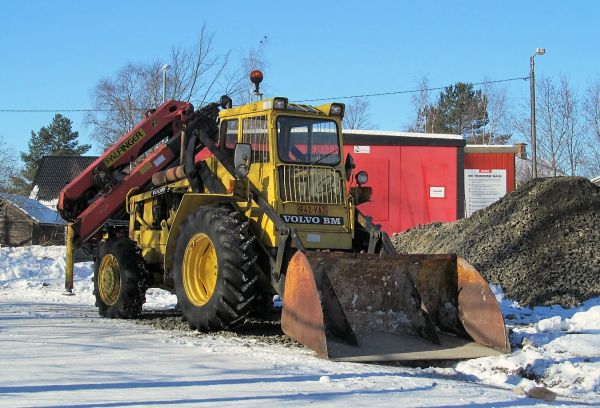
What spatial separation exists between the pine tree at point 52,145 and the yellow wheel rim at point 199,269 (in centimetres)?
6317

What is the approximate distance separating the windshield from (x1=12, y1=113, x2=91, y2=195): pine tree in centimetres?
6331

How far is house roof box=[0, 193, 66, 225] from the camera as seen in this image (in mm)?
35031

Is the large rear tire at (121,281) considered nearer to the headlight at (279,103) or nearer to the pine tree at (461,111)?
the headlight at (279,103)

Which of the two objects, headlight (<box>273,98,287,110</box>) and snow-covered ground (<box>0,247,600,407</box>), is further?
headlight (<box>273,98,287,110</box>)

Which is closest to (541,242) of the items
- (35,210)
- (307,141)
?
(307,141)

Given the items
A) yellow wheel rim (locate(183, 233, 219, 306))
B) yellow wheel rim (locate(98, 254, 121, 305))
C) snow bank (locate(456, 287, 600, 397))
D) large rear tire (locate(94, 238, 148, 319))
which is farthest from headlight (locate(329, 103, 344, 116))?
yellow wheel rim (locate(98, 254, 121, 305))

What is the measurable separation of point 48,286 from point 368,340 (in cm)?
1256

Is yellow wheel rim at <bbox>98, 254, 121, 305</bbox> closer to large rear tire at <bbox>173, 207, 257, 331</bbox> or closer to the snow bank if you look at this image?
large rear tire at <bbox>173, 207, 257, 331</bbox>

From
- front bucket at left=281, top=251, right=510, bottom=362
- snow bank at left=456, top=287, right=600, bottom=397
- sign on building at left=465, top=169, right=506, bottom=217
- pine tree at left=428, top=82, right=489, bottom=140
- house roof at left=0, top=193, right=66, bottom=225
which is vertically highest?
pine tree at left=428, top=82, right=489, bottom=140

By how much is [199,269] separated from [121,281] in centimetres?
224

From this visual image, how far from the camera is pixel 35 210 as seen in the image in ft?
119

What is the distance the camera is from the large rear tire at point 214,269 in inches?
336

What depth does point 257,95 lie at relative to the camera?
1034cm

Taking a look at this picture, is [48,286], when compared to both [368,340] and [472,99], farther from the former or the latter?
[472,99]
